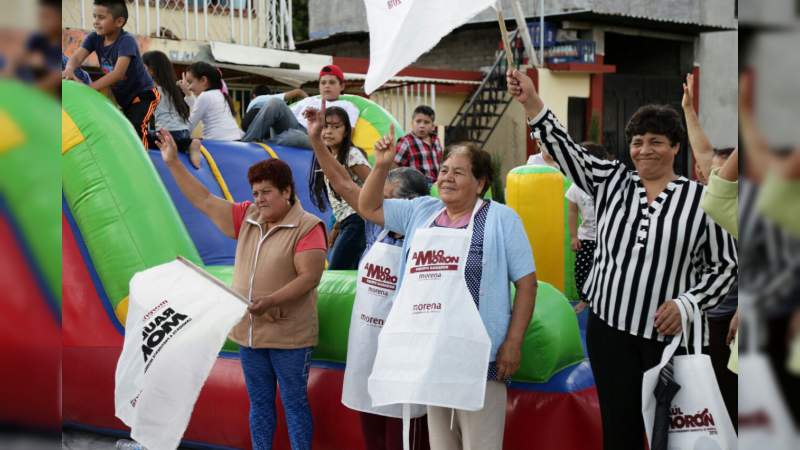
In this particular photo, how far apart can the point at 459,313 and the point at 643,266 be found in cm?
67

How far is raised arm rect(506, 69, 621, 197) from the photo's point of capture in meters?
3.54

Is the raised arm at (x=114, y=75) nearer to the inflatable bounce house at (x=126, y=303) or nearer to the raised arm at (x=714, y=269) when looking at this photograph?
the inflatable bounce house at (x=126, y=303)

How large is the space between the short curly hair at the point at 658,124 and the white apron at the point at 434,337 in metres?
0.71

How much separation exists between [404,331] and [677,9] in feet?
68.7

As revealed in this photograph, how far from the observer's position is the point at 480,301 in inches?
145

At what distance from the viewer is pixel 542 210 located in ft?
23.7

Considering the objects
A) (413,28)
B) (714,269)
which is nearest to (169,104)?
(413,28)

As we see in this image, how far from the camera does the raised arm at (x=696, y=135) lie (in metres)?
3.72

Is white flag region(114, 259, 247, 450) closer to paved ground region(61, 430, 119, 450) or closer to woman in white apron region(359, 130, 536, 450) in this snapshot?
woman in white apron region(359, 130, 536, 450)

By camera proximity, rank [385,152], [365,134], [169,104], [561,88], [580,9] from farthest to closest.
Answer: [580,9] < [561,88] < [365,134] < [169,104] < [385,152]

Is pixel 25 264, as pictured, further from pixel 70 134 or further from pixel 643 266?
pixel 70 134

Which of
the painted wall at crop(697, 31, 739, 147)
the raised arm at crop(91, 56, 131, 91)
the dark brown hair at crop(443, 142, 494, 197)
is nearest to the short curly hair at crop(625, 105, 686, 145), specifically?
the dark brown hair at crop(443, 142, 494, 197)

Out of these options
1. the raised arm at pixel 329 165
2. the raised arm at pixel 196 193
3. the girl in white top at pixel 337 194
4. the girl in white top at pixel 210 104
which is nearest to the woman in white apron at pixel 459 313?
the raised arm at pixel 329 165

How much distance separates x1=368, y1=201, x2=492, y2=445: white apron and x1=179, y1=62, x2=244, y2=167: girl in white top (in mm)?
3858
